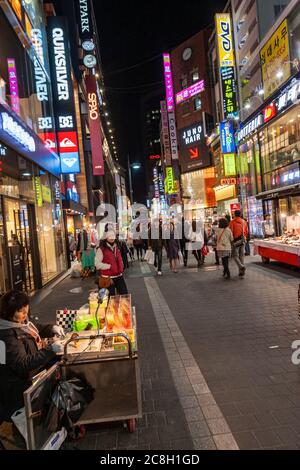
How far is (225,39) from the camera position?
2528cm

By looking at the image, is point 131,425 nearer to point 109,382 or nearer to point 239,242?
point 109,382

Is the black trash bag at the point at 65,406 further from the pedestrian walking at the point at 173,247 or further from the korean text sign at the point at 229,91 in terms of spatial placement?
the korean text sign at the point at 229,91

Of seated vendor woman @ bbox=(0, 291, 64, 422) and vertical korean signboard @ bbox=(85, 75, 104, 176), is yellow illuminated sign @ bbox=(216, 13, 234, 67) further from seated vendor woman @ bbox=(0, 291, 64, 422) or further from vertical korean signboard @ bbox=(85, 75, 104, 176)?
seated vendor woman @ bbox=(0, 291, 64, 422)

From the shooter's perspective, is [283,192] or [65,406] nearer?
[65,406]

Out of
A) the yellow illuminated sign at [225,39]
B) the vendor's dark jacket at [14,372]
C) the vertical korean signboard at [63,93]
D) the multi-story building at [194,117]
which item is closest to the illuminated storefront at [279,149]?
the yellow illuminated sign at [225,39]

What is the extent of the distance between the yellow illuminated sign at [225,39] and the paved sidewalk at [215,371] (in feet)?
67.8

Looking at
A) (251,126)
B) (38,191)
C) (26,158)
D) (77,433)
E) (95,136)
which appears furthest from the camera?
(95,136)

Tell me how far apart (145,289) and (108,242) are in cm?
379

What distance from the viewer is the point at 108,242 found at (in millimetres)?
7254

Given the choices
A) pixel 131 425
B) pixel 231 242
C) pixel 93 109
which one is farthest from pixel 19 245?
pixel 93 109

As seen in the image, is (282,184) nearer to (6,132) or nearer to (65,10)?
(6,132)

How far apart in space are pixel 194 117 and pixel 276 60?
74.9 feet

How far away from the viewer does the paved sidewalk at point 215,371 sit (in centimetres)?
325

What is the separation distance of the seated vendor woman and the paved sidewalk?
797 millimetres
